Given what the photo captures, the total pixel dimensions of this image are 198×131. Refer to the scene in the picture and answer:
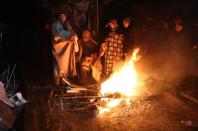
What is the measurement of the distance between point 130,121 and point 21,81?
5.33m

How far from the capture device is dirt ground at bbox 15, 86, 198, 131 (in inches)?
324

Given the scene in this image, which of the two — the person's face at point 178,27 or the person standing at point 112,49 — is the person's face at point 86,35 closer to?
the person standing at point 112,49

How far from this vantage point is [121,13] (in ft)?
49.1

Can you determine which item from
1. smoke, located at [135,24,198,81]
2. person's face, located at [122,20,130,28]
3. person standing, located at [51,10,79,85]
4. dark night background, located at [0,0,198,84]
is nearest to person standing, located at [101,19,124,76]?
person's face, located at [122,20,130,28]

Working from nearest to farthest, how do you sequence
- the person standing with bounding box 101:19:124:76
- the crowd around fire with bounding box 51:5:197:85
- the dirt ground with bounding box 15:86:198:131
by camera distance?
1. the dirt ground with bounding box 15:86:198:131
2. the crowd around fire with bounding box 51:5:197:85
3. the person standing with bounding box 101:19:124:76

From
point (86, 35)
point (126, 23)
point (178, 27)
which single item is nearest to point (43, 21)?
point (86, 35)

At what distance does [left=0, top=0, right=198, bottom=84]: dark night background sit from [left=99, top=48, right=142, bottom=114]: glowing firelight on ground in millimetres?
2360

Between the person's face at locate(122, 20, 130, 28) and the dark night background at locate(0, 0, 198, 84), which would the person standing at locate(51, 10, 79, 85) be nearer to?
the dark night background at locate(0, 0, 198, 84)

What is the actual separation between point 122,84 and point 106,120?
2.77 m

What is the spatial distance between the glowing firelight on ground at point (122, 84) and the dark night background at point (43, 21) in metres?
2.36

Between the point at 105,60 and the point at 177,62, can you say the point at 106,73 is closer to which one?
the point at 105,60

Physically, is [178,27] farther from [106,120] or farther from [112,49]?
[106,120]

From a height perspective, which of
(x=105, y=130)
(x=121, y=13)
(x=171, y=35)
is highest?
(x=121, y=13)

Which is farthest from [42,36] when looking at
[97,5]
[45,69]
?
[97,5]
